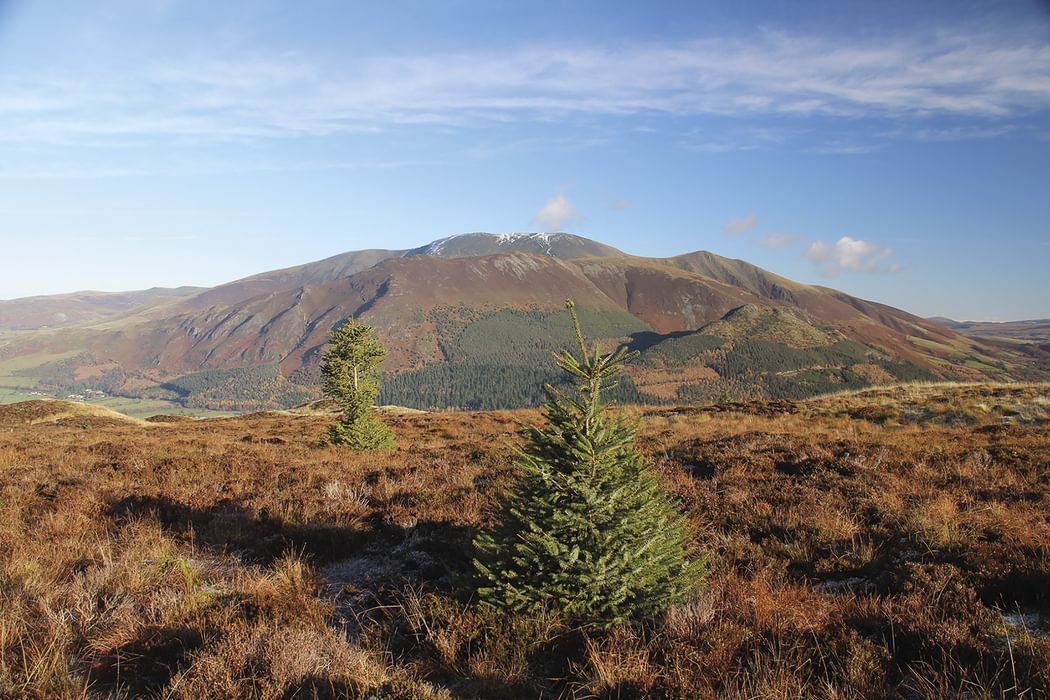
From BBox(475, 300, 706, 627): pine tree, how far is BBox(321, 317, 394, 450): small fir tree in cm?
1503

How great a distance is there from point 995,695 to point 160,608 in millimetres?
7517

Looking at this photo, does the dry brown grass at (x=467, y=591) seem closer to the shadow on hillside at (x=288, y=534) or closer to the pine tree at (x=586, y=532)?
the shadow on hillside at (x=288, y=534)

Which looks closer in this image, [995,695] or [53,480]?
[995,695]

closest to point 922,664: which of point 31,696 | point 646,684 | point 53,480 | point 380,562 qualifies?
point 646,684

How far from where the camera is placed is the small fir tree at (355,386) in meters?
19.4

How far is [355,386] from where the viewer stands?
73.6 ft

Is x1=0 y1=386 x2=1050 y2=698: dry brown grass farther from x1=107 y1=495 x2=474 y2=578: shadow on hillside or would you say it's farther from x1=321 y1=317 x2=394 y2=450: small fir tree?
x1=321 y1=317 x2=394 y2=450: small fir tree

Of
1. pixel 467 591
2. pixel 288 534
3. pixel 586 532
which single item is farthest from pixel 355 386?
pixel 586 532

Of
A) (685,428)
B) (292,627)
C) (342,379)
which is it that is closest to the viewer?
(292,627)

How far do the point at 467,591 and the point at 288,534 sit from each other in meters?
4.09

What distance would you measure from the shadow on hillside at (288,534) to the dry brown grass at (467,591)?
5 cm

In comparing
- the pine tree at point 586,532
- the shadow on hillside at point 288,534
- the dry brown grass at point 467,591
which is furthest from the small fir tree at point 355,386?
the pine tree at point 586,532

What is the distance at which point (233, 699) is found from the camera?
3.83 meters

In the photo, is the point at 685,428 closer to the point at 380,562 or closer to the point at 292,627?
the point at 380,562
